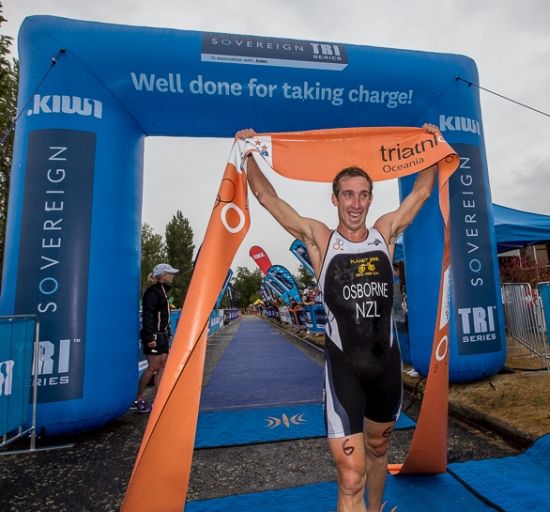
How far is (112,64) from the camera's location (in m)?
4.34

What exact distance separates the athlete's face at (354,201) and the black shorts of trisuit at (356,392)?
0.72 m

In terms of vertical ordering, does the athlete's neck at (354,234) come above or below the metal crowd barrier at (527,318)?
above

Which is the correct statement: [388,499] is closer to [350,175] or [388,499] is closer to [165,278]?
[350,175]

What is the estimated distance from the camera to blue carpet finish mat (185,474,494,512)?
8.57 ft

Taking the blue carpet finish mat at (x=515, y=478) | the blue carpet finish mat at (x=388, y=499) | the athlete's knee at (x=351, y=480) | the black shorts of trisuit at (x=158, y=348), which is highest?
the black shorts of trisuit at (x=158, y=348)

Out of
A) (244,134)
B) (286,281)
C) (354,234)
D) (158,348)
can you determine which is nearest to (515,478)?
(354,234)

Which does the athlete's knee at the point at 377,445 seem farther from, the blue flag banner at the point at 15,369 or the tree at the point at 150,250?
the tree at the point at 150,250

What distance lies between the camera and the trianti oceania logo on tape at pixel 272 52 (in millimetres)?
4480

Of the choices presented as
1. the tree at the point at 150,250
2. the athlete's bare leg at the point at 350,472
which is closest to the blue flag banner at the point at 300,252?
the athlete's bare leg at the point at 350,472

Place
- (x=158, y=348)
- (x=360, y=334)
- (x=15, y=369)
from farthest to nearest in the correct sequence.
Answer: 1. (x=158, y=348)
2. (x=15, y=369)
3. (x=360, y=334)

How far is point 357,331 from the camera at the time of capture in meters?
2.16

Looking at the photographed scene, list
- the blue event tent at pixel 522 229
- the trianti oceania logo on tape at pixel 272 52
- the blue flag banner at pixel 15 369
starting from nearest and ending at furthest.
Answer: the blue flag banner at pixel 15 369, the trianti oceania logo on tape at pixel 272 52, the blue event tent at pixel 522 229

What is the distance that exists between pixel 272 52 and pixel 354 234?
3.24 metres

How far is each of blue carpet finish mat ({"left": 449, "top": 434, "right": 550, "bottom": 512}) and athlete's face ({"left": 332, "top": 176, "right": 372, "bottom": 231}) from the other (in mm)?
2122
